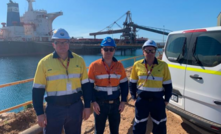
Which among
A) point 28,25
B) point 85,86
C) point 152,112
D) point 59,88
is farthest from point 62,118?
point 28,25

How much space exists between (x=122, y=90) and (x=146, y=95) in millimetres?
363

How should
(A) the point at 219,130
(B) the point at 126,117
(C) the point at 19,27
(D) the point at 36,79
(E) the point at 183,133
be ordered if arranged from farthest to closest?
(C) the point at 19,27, (B) the point at 126,117, (E) the point at 183,133, (A) the point at 219,130, (D) the point at 36,79

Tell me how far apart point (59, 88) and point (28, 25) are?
47.9 metres

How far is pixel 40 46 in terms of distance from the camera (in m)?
38.9

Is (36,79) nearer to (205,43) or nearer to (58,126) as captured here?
(58,126)

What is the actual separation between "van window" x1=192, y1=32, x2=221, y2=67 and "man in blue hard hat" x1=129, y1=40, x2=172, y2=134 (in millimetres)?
627

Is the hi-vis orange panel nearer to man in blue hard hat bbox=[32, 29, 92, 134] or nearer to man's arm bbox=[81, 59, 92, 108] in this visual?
man's arm bbox=[81, 59, 92, 108]

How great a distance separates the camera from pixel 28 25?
1663 inches

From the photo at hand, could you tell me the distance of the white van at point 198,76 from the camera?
211 cm

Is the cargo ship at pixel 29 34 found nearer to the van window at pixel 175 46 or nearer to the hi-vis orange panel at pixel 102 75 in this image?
the van window at pixel 175 46

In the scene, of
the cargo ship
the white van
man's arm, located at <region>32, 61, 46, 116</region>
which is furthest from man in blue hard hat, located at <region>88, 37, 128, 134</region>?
the cargo ship

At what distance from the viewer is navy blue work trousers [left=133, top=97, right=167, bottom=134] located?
85.3 inches

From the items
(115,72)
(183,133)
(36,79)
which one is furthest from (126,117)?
(36,79)

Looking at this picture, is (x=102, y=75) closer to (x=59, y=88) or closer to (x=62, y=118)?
(x=59, y=88)
